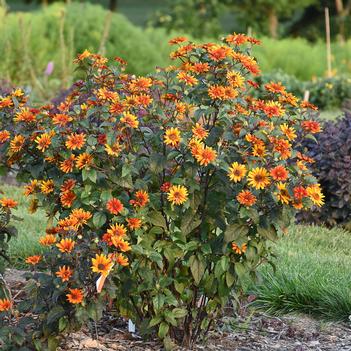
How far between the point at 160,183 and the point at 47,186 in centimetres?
45

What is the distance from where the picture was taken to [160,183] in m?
3.47

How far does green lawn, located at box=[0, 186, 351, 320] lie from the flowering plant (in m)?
0.43

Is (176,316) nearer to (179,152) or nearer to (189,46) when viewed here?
(179,152)

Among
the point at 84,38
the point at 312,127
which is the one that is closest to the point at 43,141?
the point at 312,127

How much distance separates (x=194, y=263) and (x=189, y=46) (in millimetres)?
860

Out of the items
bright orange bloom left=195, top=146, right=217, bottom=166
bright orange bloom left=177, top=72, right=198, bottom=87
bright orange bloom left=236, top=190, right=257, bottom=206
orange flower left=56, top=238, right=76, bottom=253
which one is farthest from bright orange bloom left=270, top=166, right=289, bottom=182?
orange flower left=56, top=238, right=76, bottom=253

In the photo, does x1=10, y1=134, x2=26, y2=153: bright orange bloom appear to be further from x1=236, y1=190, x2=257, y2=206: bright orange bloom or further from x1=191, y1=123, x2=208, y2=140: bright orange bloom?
x1=236, y1=190, x2=257, y2=206: bright orange bloom

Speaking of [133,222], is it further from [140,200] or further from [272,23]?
[272,23]

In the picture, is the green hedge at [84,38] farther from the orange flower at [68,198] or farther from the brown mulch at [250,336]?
the orange flower at [68,198]

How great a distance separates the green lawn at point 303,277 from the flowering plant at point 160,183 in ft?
1.41

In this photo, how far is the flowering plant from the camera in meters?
3.19

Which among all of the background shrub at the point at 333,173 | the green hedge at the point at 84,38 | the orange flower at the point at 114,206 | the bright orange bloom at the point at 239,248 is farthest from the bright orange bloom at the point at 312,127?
the green hedge at the point at 84,38

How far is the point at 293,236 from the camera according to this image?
5848 millimetres

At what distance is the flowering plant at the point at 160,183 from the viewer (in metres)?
3.19
